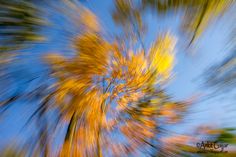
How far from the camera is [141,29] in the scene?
167 centimetres

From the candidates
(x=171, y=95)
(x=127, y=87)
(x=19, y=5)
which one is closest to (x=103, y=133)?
(x=127, y=87)

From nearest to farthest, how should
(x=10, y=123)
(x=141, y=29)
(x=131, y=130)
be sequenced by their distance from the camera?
(x=10, y=123)
(x=141, y=29)
(x=131, y=130)

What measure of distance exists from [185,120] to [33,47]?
89cm

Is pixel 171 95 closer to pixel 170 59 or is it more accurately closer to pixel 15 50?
pixel 170 59

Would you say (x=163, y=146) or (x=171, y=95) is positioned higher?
(x=171, y=95)

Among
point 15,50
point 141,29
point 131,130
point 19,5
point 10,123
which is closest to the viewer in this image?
point 19,5

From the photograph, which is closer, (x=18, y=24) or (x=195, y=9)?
(x=18, y=24)
